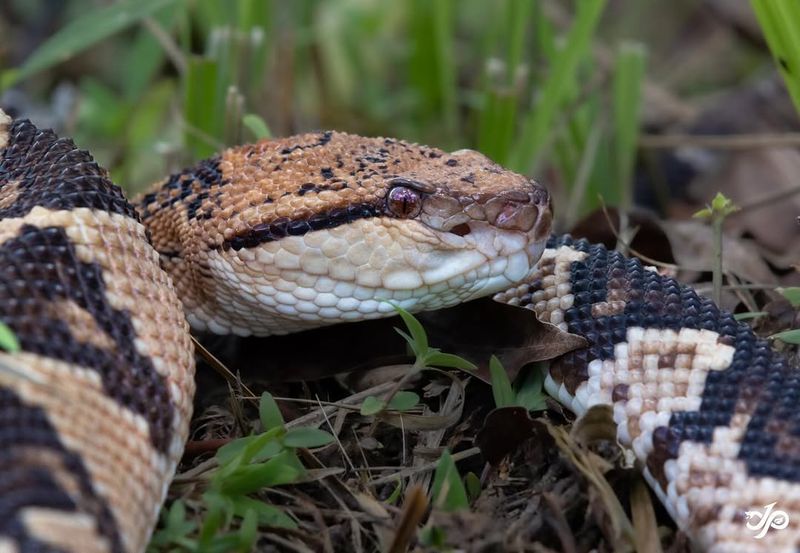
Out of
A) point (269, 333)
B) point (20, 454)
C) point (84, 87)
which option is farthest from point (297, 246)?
point (84, 87)

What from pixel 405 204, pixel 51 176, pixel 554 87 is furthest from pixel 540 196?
pixel 554 87

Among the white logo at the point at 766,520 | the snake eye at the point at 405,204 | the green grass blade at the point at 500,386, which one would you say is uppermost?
the snake eye at the point at 405,204

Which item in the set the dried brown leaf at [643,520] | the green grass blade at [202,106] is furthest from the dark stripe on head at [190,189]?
the dried brown leaf at [643,520]

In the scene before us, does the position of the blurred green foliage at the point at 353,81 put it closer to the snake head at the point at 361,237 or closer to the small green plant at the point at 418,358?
the snake head at the point at 361,237

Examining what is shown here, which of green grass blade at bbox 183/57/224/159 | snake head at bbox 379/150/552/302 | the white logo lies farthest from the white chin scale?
green grass blade at bbox 183/57/224/159

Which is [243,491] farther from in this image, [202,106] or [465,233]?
[202,106]

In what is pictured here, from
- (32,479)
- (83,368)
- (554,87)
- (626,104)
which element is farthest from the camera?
(626,104)
